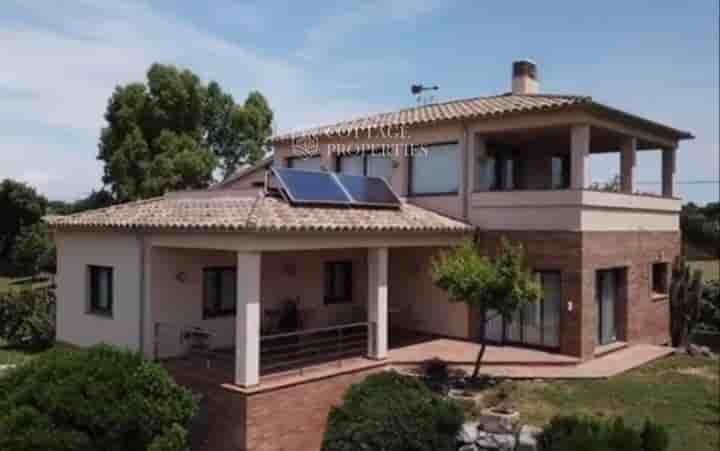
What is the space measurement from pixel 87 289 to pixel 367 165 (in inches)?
416

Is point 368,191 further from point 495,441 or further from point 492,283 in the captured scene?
point 495,441

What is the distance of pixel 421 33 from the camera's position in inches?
645

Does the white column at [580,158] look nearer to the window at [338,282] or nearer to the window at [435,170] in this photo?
the window at [435,170]

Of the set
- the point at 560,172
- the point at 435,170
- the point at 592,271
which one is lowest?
the point at 592,271

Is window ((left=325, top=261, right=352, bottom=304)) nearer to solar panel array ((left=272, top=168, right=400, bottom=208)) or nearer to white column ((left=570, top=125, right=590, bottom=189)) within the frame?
solar panel array ((left=272, top=168, right=400, bottom=208))

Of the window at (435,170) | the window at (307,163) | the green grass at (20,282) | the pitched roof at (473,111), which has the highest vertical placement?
the pitched roof at (473,111)

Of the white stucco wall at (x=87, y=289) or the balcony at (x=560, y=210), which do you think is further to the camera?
the balcony at (x=560, y=210)

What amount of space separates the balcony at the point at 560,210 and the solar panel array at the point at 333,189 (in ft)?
9.89

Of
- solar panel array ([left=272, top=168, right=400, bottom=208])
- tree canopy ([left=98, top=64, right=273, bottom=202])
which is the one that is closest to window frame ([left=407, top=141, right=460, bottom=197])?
solar panel array ([left=272, top=168, right=400, bottom=208])

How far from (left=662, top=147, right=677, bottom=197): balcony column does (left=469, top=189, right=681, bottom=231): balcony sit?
114 inches

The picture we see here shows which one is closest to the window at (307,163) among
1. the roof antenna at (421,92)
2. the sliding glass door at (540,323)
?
the roof antenna at (421,92)

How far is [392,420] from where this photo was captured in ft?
43.2

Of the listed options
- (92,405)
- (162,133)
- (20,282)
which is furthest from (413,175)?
(20,282)

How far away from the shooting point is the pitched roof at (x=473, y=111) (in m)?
18.5
